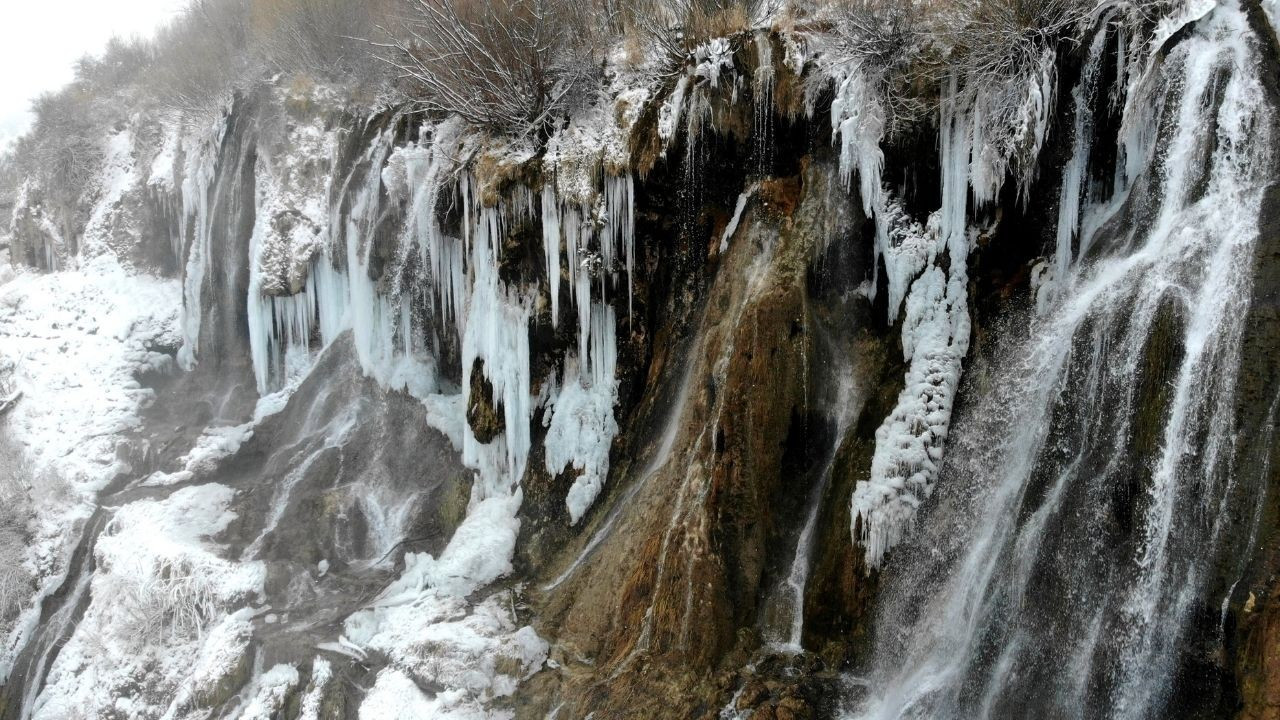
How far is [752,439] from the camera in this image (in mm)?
8266

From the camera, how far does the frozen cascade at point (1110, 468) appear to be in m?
5.39

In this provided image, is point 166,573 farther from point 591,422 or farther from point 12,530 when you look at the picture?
point 591,422

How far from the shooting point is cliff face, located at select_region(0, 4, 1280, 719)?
224 inches

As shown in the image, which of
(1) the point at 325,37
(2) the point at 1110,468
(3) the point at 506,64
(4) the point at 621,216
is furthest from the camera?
(1) the point at 325,37

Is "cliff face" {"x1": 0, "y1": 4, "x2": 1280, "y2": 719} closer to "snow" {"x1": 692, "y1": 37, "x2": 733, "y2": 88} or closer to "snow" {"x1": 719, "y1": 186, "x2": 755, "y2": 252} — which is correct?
"snow" {"x1": 692, "y1": 37, "x2": 733, "y2": 88}

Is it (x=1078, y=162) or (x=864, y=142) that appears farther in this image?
(x=864, y=142)

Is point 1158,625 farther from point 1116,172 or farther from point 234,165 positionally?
point 234,165

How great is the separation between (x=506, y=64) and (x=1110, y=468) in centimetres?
944

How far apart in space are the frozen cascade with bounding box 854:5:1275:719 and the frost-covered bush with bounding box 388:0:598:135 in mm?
7326

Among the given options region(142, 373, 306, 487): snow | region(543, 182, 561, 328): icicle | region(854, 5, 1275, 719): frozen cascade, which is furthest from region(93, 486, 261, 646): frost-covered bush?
region(854, 5, 1275, 719): frozen cascade

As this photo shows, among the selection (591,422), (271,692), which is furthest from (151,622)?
(591,422)

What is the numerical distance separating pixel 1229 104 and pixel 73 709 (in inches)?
588

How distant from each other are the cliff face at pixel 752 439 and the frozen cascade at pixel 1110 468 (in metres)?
0.03

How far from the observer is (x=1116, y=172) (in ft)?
22.4
